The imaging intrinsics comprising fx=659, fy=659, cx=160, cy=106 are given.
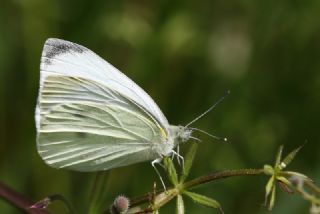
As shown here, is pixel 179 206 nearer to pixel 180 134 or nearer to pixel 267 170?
pixel 267 170

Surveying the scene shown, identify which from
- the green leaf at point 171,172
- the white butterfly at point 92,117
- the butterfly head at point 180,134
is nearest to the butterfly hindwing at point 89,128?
the white butterfly at point 92,117

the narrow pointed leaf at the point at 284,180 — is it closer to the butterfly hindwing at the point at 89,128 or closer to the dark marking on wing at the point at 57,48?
the butterfly hindwing at the point at 89,128

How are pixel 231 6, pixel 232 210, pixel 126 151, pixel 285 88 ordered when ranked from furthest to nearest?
pixel 231 6
pixel 285 88
pixel 232 210
pixel 126 151

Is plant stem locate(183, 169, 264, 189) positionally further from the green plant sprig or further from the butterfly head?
the butterfly head

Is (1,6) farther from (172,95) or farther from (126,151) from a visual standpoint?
(126,151)

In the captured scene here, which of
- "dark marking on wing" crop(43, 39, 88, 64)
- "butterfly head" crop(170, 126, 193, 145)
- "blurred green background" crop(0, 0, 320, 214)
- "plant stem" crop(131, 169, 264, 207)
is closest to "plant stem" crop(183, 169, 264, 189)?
"plant stem" crop(131, 169, 264, 207)

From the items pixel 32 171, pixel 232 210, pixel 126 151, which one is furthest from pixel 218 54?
pixel 126 151
